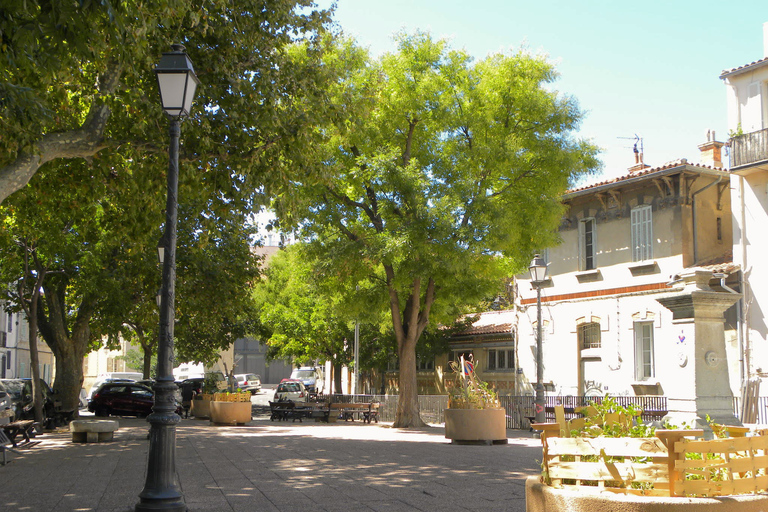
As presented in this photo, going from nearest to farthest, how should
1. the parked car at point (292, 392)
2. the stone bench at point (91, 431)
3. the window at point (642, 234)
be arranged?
the stone bench at point (91, 431), the window at point (642, 234), the parked car at point (292, 392)

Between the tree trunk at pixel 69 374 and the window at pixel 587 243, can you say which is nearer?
the tree trunk at pixel 69 374

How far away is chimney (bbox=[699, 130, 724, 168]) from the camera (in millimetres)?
26969

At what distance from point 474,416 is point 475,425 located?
212mm

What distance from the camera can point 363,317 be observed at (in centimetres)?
2488

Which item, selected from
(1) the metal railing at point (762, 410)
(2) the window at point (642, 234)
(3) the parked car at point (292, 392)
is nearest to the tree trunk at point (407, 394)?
(2) the window at point (642, 234)

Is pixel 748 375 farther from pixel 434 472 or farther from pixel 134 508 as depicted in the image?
pixel 134 508

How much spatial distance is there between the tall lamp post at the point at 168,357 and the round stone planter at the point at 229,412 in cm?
1667

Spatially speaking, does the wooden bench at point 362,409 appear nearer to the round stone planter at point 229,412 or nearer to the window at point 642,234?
the round stone planter at point 229,412

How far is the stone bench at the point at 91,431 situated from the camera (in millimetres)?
18359

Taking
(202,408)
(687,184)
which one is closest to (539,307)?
(687,184)

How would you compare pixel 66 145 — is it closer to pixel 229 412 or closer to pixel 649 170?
pixel 229 412

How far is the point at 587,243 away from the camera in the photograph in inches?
1112

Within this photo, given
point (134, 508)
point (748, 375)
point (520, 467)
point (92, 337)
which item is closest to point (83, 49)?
point (134, 508)

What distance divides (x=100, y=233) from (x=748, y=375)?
18.9 metres
